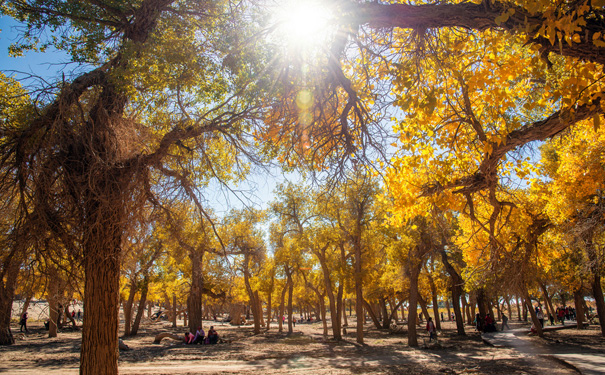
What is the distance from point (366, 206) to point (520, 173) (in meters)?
13.3

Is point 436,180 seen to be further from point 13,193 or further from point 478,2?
point 13,193

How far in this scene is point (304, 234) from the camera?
67.0 feet

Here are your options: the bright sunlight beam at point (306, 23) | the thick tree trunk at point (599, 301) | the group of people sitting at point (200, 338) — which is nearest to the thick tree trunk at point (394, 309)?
the thick tree trunk at point (599, 301)

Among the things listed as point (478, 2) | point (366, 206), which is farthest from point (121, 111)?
point (366, 206)

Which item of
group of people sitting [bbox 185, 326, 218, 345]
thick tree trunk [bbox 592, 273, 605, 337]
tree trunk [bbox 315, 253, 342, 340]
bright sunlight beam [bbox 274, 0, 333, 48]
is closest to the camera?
bright sunlight beam [bbox 274, 0, 333, 48]

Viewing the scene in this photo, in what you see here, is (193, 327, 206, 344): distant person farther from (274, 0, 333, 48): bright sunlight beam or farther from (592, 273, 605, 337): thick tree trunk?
(592, 273, 605, 337): thick tree trunk

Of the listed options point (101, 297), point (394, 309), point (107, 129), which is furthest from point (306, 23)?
point (394, 309)

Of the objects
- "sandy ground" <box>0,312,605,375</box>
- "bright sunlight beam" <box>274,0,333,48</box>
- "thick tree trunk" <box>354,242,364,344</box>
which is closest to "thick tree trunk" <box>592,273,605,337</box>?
"sandy ground" <box>0,312,605,375</box>

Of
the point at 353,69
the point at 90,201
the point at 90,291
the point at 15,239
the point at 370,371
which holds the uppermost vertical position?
the point at 353,69

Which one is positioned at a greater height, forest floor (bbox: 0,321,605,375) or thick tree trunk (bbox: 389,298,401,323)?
forest floor (bbox: 0,321,605,375)

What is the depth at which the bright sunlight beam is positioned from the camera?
409cm

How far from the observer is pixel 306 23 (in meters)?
4.33

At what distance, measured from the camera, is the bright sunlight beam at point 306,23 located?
4.09m

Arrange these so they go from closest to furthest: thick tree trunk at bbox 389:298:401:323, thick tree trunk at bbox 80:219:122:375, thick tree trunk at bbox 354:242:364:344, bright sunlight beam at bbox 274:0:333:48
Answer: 1. bright sunlight beam at bbox 274:0:333:48
2. thick tree trunk at bbox 80:219:122:375
3. thick tree trunk at bbox 354:242:364:344
4. thick tree trunk at bbox 389:298:401:323
